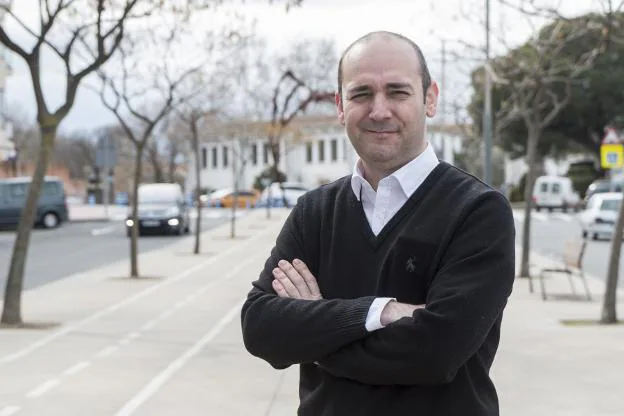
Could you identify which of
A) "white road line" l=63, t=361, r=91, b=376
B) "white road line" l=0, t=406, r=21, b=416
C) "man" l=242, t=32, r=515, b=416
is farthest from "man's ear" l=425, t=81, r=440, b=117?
"white road line" l=63, t=361, r=91, b=376

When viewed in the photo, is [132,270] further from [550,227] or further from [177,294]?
[550,227]

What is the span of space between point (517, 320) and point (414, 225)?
10.8m

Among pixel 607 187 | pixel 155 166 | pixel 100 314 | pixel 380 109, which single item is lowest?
pixel 607 187

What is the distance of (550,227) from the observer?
4341cm

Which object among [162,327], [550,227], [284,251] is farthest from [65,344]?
[550,227]

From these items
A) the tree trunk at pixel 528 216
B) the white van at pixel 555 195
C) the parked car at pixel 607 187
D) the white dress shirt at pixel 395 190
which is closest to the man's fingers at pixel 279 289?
the white dress shirt at pixel 395 190

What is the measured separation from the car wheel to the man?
42.5m

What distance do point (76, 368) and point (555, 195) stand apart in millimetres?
52011

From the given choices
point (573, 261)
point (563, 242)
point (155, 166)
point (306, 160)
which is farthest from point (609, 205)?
point (306, 160)

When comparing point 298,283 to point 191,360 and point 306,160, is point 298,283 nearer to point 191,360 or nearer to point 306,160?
point 191,360

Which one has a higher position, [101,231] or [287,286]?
[287,286]

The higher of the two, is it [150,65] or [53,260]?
[150,65]

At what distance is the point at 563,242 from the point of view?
33656 millimetres

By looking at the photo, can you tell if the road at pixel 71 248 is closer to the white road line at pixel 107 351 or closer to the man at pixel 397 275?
the white road line at pixel 107 351
